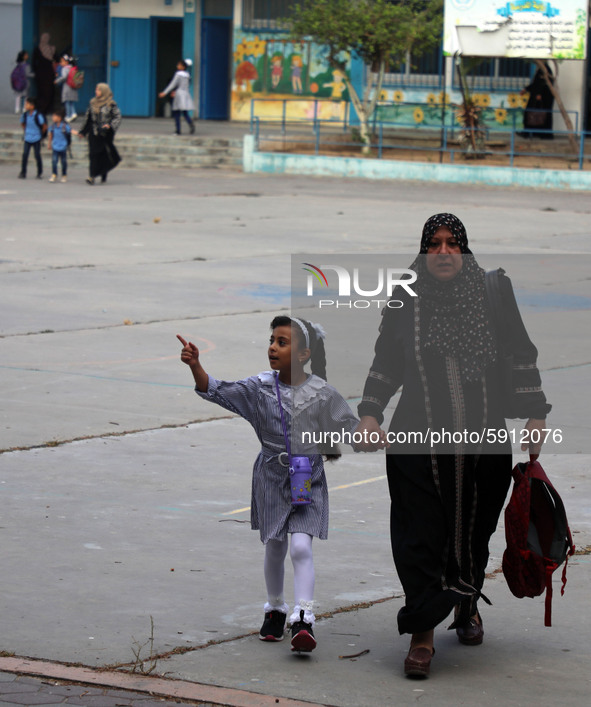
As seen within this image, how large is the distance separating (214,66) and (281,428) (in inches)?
1416

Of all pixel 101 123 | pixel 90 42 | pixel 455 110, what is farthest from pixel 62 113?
pixel 90 42

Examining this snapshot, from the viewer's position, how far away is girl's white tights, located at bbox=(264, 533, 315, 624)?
4.77 m

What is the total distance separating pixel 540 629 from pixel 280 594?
0.98m

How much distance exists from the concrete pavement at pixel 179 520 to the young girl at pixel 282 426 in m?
0.28

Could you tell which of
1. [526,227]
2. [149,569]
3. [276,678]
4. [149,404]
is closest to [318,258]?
[526,227]

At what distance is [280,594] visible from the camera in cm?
492

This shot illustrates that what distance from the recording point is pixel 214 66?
39.8 m

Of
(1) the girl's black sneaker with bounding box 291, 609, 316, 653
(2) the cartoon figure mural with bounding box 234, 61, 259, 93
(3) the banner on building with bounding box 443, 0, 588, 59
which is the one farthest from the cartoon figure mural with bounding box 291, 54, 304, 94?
(1) the girl's black sneaker with bounding box 291, 609, 316, 653

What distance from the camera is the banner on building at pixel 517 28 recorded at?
29.4 m

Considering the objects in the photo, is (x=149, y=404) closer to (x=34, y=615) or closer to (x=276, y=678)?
(x=34, y=615)

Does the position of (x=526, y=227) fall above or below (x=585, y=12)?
below

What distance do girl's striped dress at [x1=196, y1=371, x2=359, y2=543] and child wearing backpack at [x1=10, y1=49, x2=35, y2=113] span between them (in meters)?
34.6

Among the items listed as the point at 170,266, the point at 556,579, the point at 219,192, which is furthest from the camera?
the point at 219,192

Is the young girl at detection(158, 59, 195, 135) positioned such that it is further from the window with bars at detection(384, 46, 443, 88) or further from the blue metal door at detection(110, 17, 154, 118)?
the blue metal door at detection(110, 17, 154, 118)
